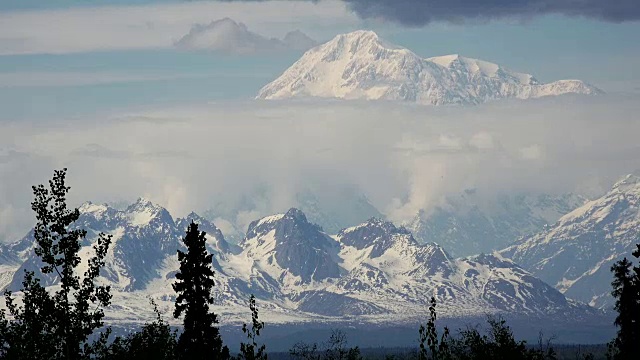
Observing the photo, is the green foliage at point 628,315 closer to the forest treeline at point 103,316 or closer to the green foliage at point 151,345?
the forest treeline at point 103,316

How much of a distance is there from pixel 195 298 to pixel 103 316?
15.2 m

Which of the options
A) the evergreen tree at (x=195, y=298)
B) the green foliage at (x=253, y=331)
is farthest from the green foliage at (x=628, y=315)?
the green foliage at (x=253, y=331)

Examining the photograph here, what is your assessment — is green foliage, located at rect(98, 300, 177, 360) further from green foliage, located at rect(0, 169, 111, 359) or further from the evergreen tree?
green foliage, located at rect(0, 169, 111, 359)

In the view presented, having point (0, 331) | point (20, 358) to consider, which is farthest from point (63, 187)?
point (0, 331)

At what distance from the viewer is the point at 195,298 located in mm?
108250

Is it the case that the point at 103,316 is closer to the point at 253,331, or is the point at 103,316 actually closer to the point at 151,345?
the point at 253,331

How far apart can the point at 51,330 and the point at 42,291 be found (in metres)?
3.67

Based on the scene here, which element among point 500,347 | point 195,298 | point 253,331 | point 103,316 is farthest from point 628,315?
point 103,316

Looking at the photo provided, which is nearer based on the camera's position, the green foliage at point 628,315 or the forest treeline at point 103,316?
the forest treeline at point 103,316

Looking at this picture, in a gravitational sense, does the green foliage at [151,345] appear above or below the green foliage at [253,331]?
above

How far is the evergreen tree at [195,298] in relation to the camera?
354 ft

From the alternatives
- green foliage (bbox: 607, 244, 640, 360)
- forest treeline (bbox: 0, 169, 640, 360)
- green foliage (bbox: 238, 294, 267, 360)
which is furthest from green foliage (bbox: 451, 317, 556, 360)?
green foliage (bbox: 238, 294, 267, 360)

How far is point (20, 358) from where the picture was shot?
103m

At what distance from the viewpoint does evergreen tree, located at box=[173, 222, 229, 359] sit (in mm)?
108000
